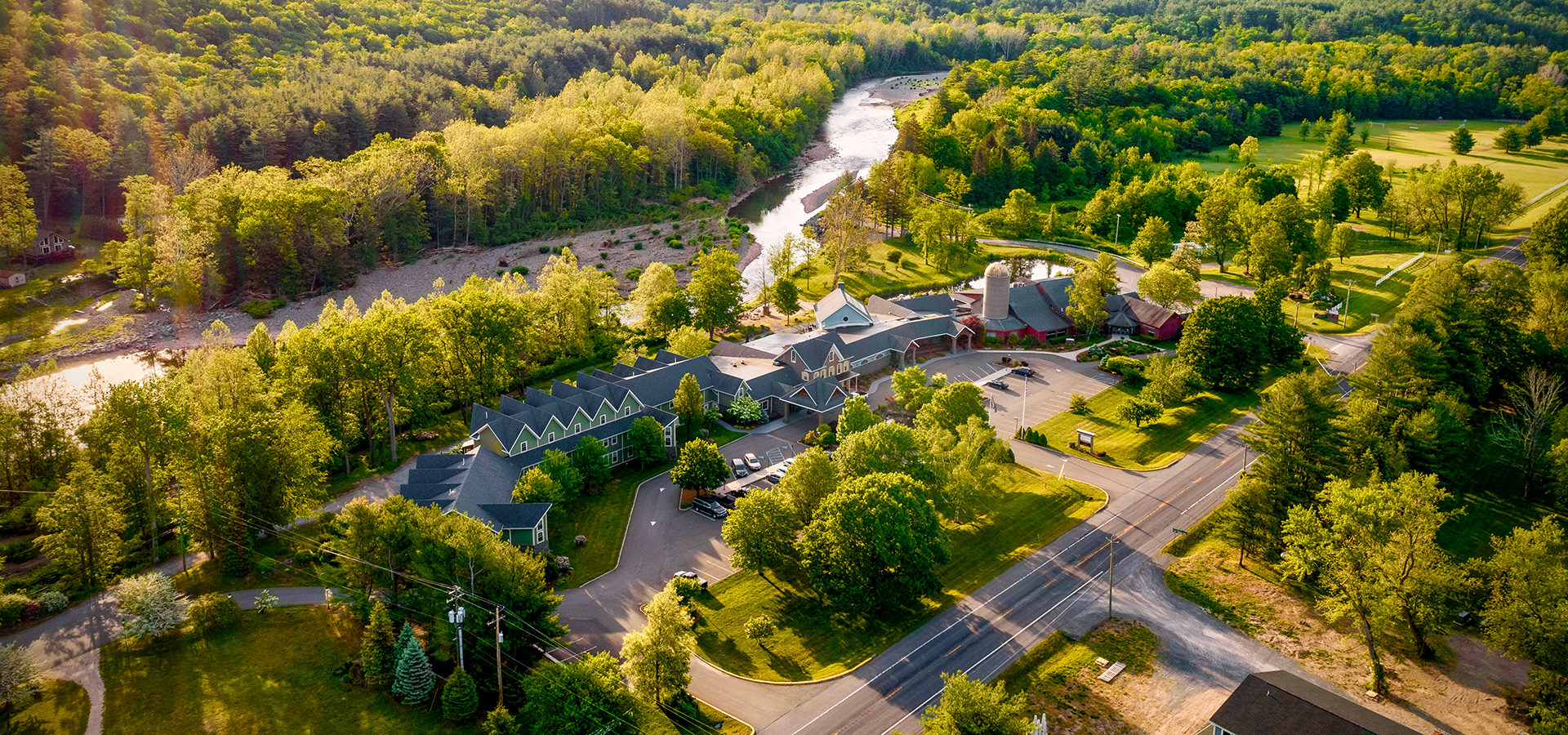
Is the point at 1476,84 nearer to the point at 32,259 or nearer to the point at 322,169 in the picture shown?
the point at 322,169

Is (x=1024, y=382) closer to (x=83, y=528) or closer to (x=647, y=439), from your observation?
(x=647, y=439)

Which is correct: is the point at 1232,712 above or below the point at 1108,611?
above

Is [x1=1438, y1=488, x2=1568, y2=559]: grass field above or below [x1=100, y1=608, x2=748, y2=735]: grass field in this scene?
below

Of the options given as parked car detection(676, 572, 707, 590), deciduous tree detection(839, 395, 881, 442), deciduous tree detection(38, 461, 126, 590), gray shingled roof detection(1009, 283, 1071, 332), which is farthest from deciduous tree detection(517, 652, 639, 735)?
gray shingled roof detection(1009, 283, 1071, 332)

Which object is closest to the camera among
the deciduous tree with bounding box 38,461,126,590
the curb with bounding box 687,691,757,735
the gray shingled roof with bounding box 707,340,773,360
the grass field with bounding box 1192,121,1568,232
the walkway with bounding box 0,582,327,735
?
the curb with bounding box 687,691,757,735

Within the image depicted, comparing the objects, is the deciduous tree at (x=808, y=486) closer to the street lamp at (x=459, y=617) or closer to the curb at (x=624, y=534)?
the curb at (x=624, y=534)

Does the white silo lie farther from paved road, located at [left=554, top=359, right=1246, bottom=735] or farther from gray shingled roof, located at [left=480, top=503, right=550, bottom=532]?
gray shingled roof, located at [left=480, top=503, right=550, bottom=532]

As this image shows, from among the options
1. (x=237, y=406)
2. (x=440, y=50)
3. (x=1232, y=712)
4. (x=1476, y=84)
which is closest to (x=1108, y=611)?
(x=1232, y=712)
